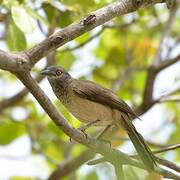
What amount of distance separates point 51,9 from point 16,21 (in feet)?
3.83

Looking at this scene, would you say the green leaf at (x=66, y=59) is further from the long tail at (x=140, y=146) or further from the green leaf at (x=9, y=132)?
the long tail at (x=140, y=146)

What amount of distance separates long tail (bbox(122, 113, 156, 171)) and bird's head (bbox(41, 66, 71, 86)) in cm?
62

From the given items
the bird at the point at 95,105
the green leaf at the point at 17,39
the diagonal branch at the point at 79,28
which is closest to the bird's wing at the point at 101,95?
the bird at the point at 95,105

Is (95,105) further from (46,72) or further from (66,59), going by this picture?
(66,59)

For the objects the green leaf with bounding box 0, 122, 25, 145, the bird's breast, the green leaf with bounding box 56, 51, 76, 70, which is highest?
the green leaf with bounding box 56, 51, 76, 70

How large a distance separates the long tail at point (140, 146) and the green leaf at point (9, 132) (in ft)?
6.40

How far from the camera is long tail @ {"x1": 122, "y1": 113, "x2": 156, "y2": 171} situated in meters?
3.79

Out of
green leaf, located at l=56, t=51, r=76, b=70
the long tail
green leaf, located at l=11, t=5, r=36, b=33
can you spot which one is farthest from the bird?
green leaf, located at l=56, t=51, r=76, b=70

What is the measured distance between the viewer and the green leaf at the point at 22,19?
4.04 m

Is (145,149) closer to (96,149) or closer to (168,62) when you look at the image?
(96,149)

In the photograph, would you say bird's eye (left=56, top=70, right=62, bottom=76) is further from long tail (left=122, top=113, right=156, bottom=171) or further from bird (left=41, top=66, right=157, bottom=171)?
long tail (left=122, top=113, right=156, bottom=171)

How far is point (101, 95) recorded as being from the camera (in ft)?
15.2

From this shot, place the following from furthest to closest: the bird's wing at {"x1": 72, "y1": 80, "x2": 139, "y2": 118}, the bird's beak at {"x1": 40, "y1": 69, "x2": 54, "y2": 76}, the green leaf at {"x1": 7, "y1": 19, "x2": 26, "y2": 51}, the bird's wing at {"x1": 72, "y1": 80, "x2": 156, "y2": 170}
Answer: the bird's beak at {"x1": 40, "y1": 69, "x2": 54, "y2": 76}, the bird's wing at {"x1": 72, "y1": 80, "x2": 139, "y2": 118}, the bird's wing at {"x1": 72, "y1": 80, "x2": 156, "y2": 170}, the green leaf at {"x1": 7, "y1": 19, "x2": 26, "y2": 51}

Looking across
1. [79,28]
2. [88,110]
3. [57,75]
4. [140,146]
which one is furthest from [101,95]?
[79,28]
